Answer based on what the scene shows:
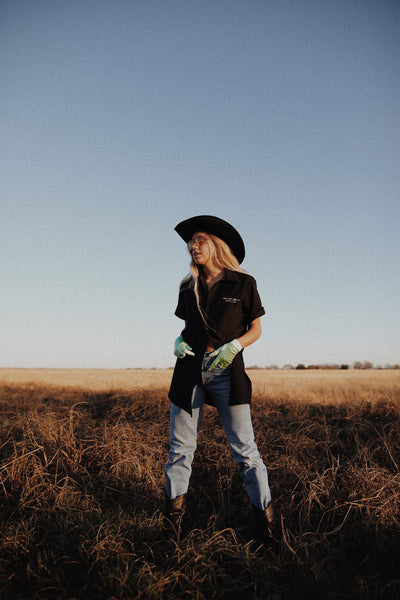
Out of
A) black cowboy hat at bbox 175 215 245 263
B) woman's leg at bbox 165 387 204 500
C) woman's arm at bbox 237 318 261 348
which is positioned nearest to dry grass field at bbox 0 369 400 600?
woman's leg at bbox 165 387 204 500

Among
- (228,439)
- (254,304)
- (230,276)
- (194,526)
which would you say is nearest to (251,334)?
(254,304)

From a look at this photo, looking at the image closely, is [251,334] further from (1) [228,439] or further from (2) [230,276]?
(1) [228,439]

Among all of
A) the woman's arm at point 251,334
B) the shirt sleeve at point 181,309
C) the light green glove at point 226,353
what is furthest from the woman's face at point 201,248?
the light green glove at point 226,353

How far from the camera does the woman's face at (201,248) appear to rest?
11.7ft

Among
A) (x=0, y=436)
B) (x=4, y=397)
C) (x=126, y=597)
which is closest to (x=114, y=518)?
(x=126, y=597)

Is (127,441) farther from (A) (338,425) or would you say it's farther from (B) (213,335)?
(A) (338,425)

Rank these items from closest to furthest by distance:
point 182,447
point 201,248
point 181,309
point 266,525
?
point 266,525 < point 182,447 < point 201,248 < point 181,309

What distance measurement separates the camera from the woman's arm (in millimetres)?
3264

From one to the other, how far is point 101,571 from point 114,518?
32.3 inches

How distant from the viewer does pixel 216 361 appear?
3.15m

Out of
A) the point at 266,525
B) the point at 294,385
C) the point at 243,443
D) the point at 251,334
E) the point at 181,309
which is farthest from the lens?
the point at 294,385

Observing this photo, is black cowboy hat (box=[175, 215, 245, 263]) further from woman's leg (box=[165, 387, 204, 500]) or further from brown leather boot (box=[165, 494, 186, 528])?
brown leather boot (box=[165, 494, 186, 528])

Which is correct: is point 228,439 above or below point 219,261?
below

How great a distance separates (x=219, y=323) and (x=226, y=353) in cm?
32
